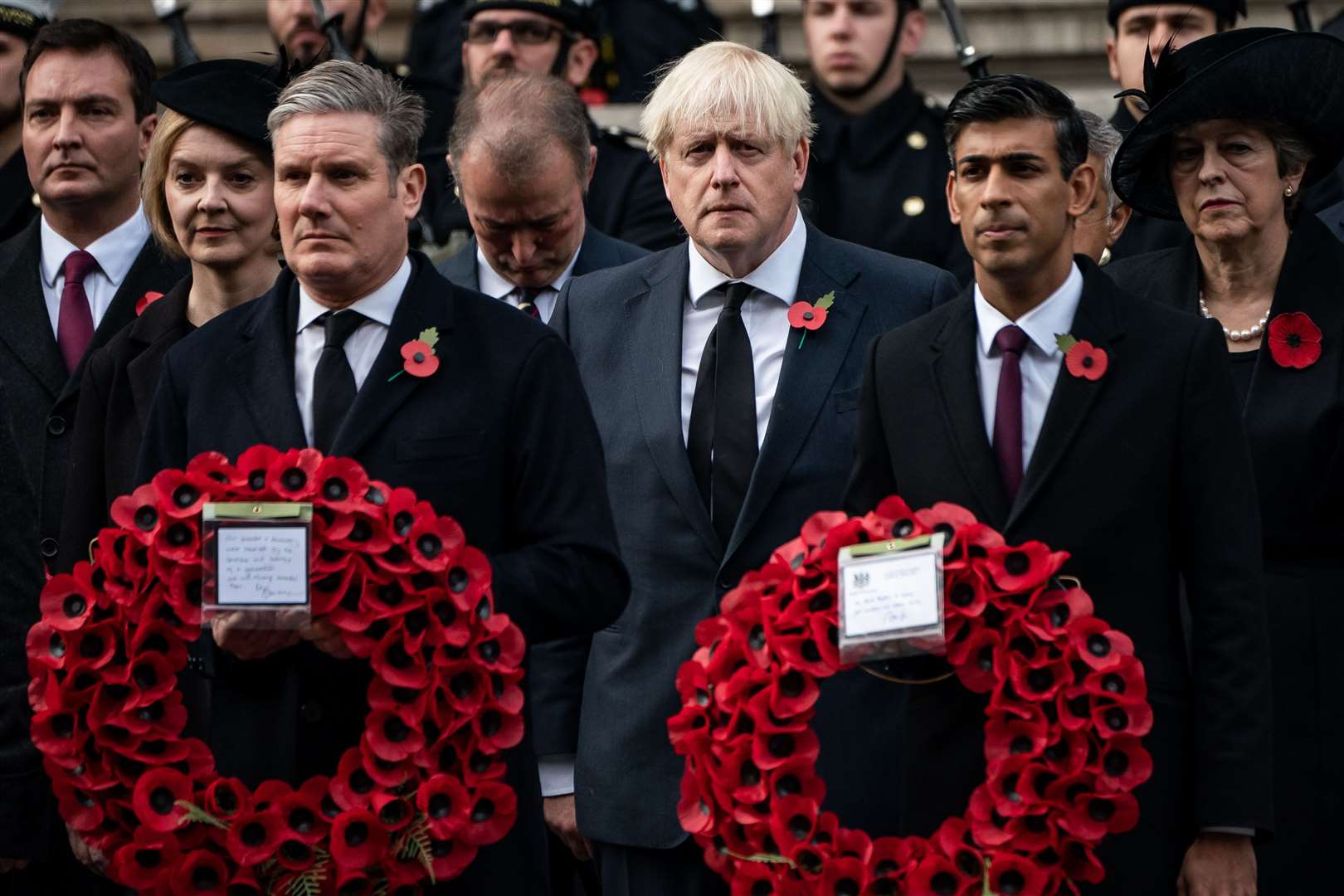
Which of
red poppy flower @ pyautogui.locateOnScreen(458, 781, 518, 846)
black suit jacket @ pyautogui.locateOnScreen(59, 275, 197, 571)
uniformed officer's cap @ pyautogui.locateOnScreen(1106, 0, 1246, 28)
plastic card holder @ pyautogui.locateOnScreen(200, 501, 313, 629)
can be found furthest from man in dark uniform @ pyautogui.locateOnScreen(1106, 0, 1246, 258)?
plastic card holder @ pyautogui.locateOnScreen(200, 501, 313, 629)

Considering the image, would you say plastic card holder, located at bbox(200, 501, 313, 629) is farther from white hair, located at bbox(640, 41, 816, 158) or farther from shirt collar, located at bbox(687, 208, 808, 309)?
white hair, located at bbox(640, 41, 816, 158)

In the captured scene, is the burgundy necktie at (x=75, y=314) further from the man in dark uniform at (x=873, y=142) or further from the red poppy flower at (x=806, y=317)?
the man in dark uniform at (x=873, y=142)

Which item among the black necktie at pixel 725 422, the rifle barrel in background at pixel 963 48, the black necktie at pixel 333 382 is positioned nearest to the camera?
the black necktie at pixel 333 382

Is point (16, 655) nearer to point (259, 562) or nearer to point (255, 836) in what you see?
point (255, 836)

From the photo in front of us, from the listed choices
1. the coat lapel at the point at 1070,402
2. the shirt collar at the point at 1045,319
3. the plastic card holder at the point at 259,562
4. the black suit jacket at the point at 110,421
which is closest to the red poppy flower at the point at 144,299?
the black suit jacket at the point at 110,421

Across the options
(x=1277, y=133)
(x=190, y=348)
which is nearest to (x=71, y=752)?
(x=190, y=348)

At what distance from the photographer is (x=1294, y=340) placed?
748 centimetres

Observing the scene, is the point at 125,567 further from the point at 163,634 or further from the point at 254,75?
the point at 254,75

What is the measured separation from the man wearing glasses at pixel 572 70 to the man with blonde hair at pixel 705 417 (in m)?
2.15

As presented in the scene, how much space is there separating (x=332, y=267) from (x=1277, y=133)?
2.76m

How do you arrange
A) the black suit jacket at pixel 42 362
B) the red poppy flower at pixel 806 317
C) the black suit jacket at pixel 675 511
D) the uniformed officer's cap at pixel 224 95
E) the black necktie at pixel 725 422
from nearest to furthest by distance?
the black suit jacket at pixel 675 511 < the black necktie at pixel 725 422 < the red poppy flower at pixel 806 317 < the uniformed officer's cap at pixel 224 95 < the black suit jacket at pixel 42 362

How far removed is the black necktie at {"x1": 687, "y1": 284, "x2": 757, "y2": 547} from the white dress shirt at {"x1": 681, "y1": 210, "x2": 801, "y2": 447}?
0.03 meters

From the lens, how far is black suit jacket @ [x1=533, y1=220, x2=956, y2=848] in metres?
7.09

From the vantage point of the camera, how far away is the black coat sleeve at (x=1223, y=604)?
6.18 meters
